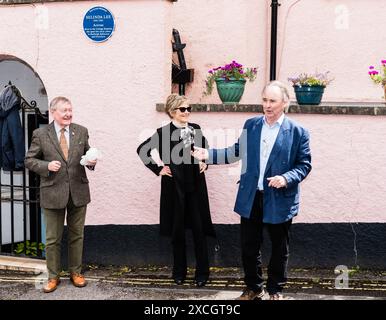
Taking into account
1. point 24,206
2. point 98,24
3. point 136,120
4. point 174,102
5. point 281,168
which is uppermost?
point 98,24

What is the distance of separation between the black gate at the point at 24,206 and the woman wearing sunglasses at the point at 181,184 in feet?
5.58

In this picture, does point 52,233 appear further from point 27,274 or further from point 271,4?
point 271,4

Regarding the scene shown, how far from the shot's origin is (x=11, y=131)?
21.1 ft

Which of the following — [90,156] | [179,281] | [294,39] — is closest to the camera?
[90,156]

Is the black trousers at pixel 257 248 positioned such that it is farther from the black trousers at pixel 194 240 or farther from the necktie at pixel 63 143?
the necktie at pixel 63 143

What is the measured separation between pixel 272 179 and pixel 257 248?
0.77 m

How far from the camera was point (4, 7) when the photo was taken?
6445 mm

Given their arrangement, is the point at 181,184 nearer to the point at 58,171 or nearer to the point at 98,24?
the point at 58,171

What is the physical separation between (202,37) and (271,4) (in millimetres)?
992

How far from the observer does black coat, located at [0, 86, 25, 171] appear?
21.0 ft

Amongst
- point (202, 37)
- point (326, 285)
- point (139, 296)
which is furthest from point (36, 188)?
point (326, 285)

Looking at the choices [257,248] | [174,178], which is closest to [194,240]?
[174,178]

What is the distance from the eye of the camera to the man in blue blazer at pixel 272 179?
477cm

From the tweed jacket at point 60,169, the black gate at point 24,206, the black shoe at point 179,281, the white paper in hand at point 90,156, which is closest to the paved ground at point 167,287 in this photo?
the black shoe at point 179,281
